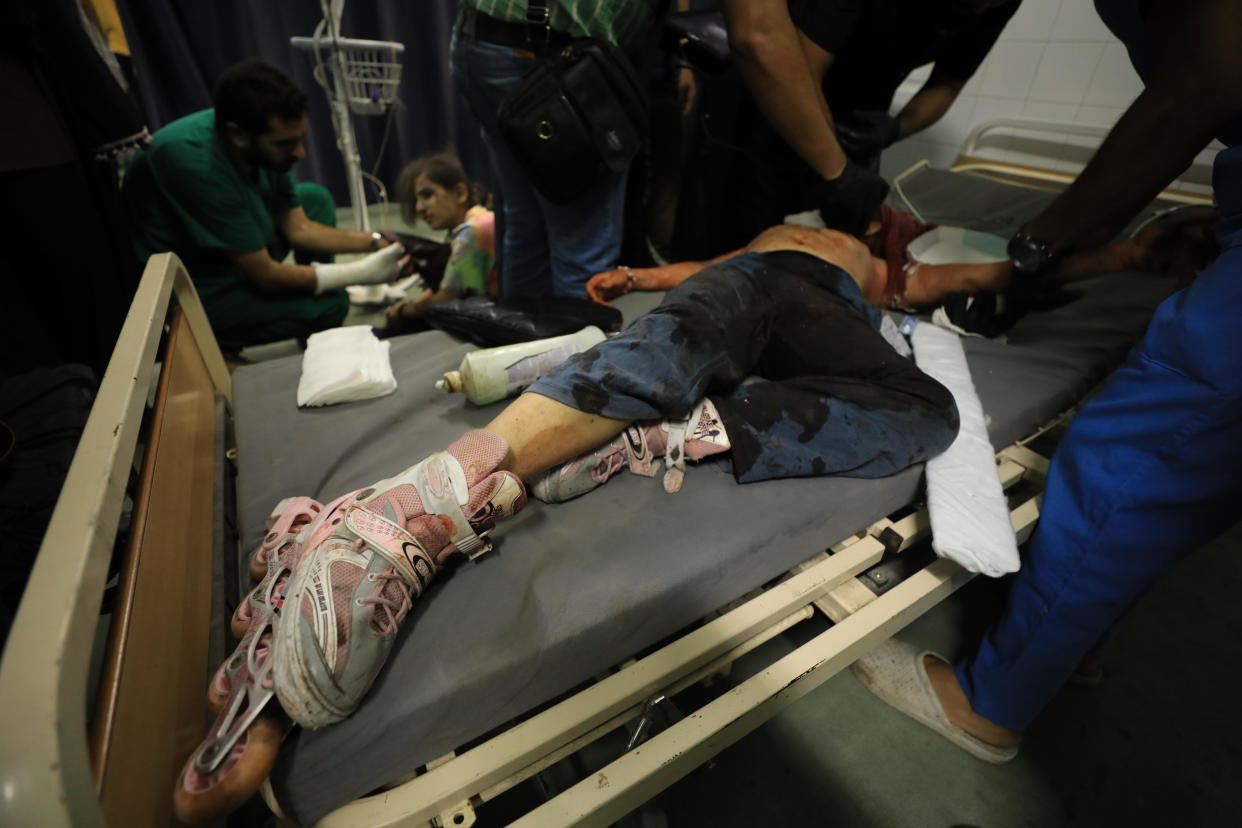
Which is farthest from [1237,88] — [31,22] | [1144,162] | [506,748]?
[31,22]

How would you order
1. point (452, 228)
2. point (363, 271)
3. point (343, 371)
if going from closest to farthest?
point (343, 371), point (363, 271), point (452, 228)

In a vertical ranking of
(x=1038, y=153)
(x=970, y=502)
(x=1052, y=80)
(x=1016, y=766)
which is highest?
(x=1052, y=80)

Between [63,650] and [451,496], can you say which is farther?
[451,496]

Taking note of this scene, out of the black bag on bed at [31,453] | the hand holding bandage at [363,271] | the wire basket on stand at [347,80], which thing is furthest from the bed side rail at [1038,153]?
the black bag on bed at [31,453]

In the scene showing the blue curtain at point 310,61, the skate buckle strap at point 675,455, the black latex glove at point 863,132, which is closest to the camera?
the skate buckle strap at point 675,455

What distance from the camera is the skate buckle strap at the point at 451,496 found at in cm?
72

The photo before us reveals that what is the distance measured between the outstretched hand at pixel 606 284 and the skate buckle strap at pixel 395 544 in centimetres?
95

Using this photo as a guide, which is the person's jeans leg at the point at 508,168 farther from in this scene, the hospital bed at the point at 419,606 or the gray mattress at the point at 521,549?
the hospital bed at the point at 419,606

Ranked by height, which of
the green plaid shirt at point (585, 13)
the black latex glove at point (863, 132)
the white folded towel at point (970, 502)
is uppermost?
the green plaid shirt at point (585, 13)

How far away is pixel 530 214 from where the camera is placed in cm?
162

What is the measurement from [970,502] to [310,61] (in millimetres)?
4340

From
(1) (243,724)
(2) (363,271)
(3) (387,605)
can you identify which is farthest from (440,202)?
(1) (243,724)

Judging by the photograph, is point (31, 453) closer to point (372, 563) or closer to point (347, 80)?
point (372, 563)

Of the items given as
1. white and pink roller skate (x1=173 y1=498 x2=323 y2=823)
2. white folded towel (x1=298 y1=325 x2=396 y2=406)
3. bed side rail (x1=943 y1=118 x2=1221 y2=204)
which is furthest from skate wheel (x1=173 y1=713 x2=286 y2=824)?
bed side rail (x1=943 y1=118 x2=1221 y2=204)
